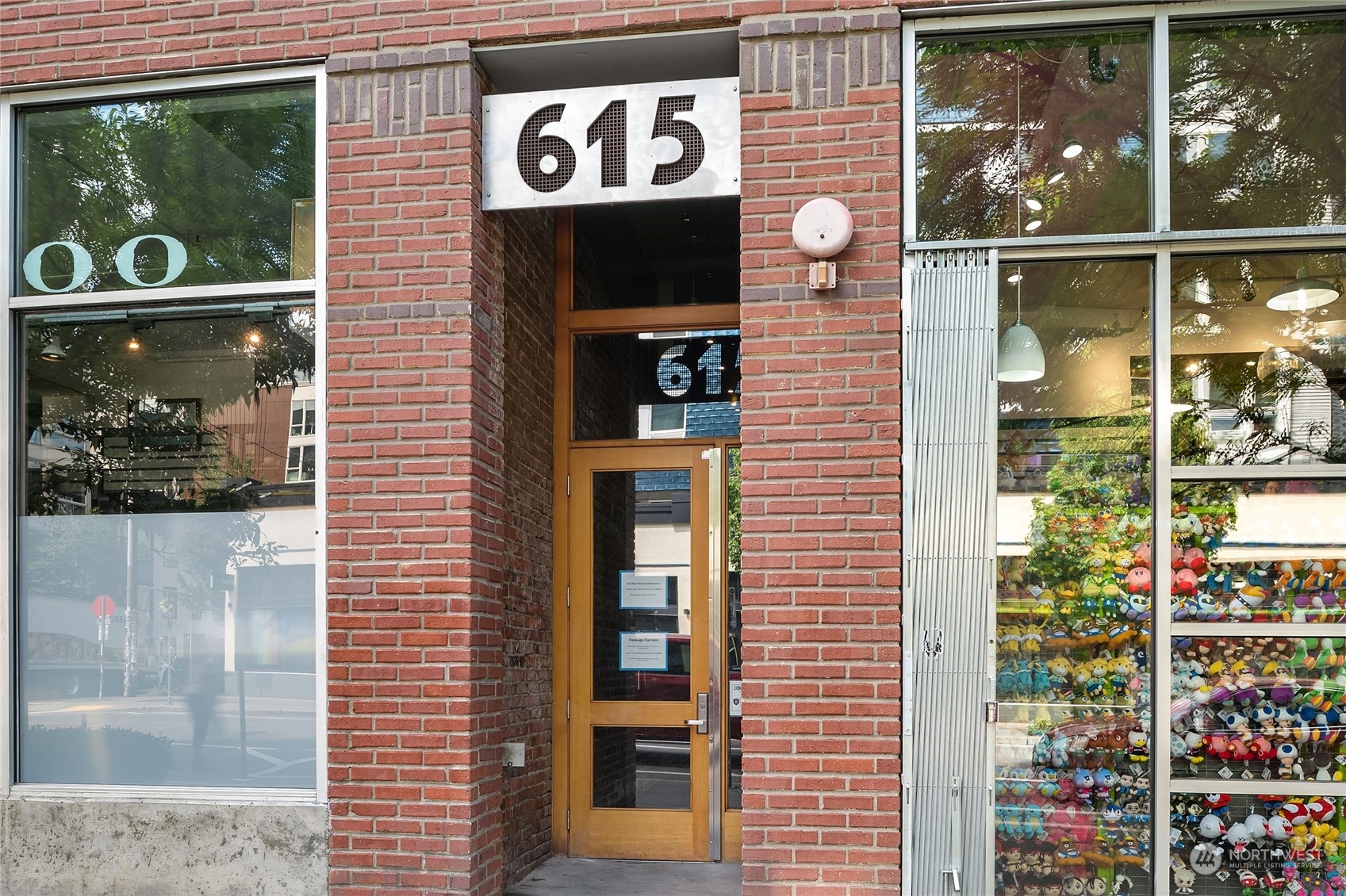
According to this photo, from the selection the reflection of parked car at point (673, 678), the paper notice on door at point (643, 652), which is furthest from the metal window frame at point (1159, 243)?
the paper notice on door at point (643, 652)

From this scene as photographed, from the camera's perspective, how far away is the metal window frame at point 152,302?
5.20 meters

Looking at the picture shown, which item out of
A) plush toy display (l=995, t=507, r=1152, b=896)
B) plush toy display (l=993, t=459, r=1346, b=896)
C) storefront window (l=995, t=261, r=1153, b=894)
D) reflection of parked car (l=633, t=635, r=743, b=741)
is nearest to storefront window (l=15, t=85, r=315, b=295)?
reflection of parked car (l=633, t=635, r=743, b=741)

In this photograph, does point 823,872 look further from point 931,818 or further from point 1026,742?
point 1026,742

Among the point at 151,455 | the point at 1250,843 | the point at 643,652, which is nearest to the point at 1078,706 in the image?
the point at 1250,843

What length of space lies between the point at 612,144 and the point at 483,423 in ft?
4.93

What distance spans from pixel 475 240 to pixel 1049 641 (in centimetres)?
328

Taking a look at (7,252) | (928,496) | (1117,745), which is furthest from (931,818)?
(7,252)

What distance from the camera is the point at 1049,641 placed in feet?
15.9

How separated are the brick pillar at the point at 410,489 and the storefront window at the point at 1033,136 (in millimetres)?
2217

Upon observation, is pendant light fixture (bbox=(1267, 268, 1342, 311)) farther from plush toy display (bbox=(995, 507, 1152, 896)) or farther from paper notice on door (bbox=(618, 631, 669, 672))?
paper notice on door (bbox=(618, 631, 669, 672))

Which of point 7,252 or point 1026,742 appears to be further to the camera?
point 7,252

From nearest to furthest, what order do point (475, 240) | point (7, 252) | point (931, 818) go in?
point (931, 818)
point (475, 240)
point (7, 252)

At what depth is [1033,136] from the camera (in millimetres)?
5004

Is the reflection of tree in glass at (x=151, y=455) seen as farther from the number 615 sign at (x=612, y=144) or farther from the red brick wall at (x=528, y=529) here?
the number 615 sign at (x=612, y=144)
